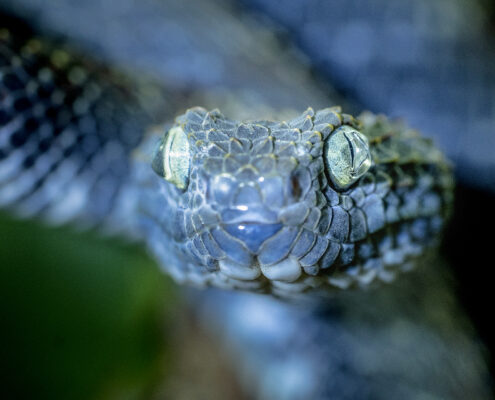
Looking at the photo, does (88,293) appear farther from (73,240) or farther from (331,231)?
(331,231)

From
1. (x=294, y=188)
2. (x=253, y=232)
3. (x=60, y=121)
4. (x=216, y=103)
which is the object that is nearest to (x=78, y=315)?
(x=60, y=121)

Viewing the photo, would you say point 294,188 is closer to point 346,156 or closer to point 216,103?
point 346,156

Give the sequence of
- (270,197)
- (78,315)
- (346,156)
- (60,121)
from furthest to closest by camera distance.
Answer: (78,315) < (60,121) < (346,156) < (270,197)

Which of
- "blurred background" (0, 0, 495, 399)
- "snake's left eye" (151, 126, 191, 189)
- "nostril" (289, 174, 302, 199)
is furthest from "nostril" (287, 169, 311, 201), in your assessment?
"blurred background" (0, 0, 495, 399)

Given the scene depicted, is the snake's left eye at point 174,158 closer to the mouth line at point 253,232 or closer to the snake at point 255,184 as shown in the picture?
the snake at point 255,184

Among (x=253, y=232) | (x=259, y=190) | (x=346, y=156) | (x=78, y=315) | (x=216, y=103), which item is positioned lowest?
(x=78, y=315)

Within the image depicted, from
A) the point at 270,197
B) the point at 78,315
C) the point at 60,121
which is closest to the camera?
the point at 270,197
